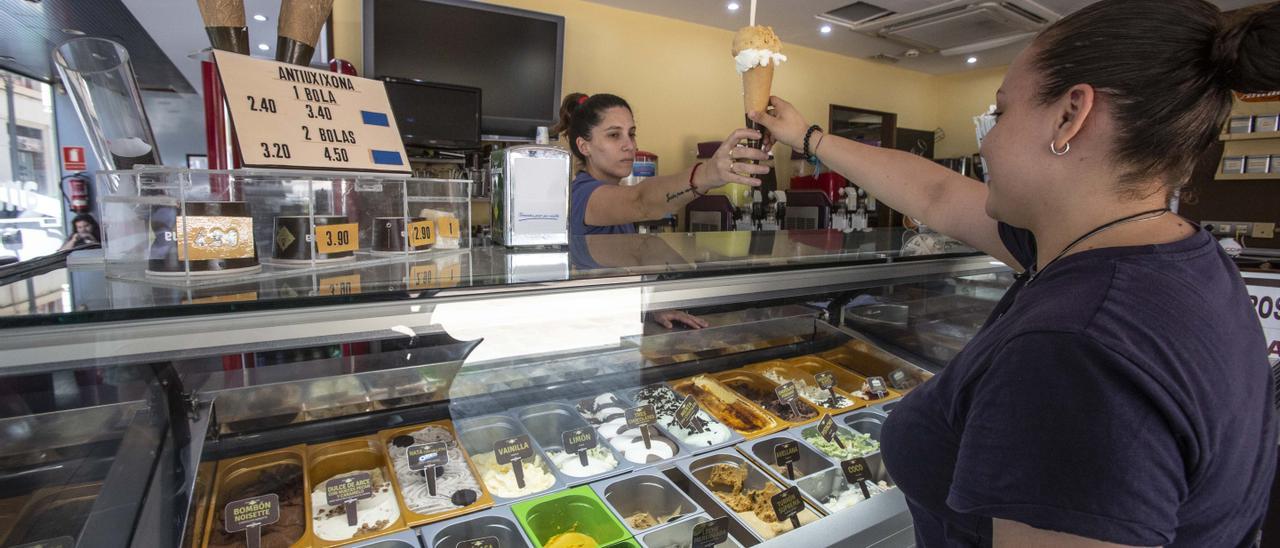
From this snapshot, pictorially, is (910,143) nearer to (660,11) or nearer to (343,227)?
(660,11)

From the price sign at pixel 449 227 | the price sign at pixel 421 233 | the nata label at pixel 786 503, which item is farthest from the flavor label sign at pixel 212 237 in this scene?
the nata label at pixel 786 503

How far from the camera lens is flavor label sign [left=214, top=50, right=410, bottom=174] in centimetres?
119

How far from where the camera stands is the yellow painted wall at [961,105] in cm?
898

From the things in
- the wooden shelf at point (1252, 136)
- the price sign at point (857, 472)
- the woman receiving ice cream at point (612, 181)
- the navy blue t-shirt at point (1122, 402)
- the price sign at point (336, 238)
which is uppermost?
the wooden shelf at point (1252, 136)

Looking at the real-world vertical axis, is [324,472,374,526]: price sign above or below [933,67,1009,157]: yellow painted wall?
below

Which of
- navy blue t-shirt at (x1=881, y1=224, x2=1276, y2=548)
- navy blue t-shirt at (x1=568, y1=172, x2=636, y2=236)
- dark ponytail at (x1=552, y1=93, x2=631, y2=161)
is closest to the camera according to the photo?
navy blue t-shirt at (x1=881, y1=224, x2=1276, y2=548)

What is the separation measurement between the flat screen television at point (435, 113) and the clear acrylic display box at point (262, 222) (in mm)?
3328

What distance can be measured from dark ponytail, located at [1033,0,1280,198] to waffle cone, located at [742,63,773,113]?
0.95m

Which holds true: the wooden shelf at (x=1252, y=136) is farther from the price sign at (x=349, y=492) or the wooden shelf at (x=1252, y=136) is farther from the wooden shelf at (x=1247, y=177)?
the price sign at (x=349, y=492)

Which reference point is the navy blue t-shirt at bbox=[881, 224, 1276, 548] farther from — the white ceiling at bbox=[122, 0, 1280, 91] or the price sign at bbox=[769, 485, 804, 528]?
the white ceiling at bbox=[122, 0, 1280, 91]

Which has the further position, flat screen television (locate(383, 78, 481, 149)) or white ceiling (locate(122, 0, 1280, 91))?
white ceiling (locate(122, 0, 1280, 91))

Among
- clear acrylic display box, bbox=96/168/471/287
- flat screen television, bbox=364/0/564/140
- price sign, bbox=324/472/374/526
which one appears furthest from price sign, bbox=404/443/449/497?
A: flat screen television, bbox=364/0/564/140

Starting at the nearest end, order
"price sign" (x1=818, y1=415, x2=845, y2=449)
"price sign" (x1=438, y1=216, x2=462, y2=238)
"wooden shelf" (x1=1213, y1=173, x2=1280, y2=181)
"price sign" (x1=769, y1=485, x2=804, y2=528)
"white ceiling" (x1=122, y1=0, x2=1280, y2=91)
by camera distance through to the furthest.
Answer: "price sign" (x1=769, y1=485, x2=804, y2=528)
"price sign" (x1=438, y1=216, x2=462, y2=238)
"price sign" (x1=818, y1=415, x2=845, y2=449)
"white ceiling" (x1=122, y1=0, x2=1280, y2=91)
"wooden shelf" (x1=1213, y1=173, x2=1280, y2=181)

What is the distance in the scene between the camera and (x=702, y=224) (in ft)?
22.3
